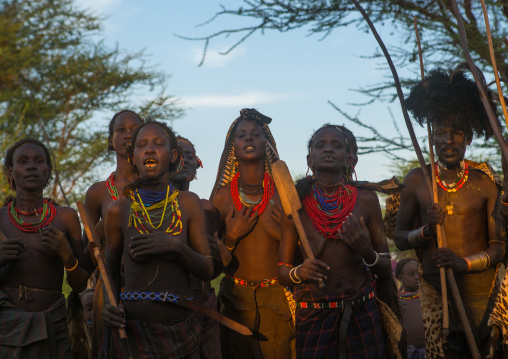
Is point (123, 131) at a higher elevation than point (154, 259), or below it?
→ higher

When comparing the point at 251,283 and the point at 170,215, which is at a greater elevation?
the point at 170,215

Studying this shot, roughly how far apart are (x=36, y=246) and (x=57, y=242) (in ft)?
0.84

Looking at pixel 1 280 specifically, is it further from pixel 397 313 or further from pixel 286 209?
pixel 397 313

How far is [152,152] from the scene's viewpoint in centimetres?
460

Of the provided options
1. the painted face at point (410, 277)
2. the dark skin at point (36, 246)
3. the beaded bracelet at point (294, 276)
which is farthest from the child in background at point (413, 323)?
the dark skin at point (36, 246)

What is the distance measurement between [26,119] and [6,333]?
19418mm

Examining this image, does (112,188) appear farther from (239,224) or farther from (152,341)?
(152,341)

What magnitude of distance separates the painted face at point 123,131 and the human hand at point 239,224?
963mm

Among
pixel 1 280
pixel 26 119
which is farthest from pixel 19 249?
pixel 26 119

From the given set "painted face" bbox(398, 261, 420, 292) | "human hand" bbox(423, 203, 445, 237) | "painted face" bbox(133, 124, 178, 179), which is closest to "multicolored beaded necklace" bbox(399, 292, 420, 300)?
"painted face" bbox(398, 261, 420, 292)

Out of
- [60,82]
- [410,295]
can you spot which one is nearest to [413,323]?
[410,295]

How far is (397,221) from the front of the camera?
5637 mm

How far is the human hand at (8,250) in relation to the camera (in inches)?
191

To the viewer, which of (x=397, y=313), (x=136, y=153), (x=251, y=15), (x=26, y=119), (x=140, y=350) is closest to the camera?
(x=140, y=350)
